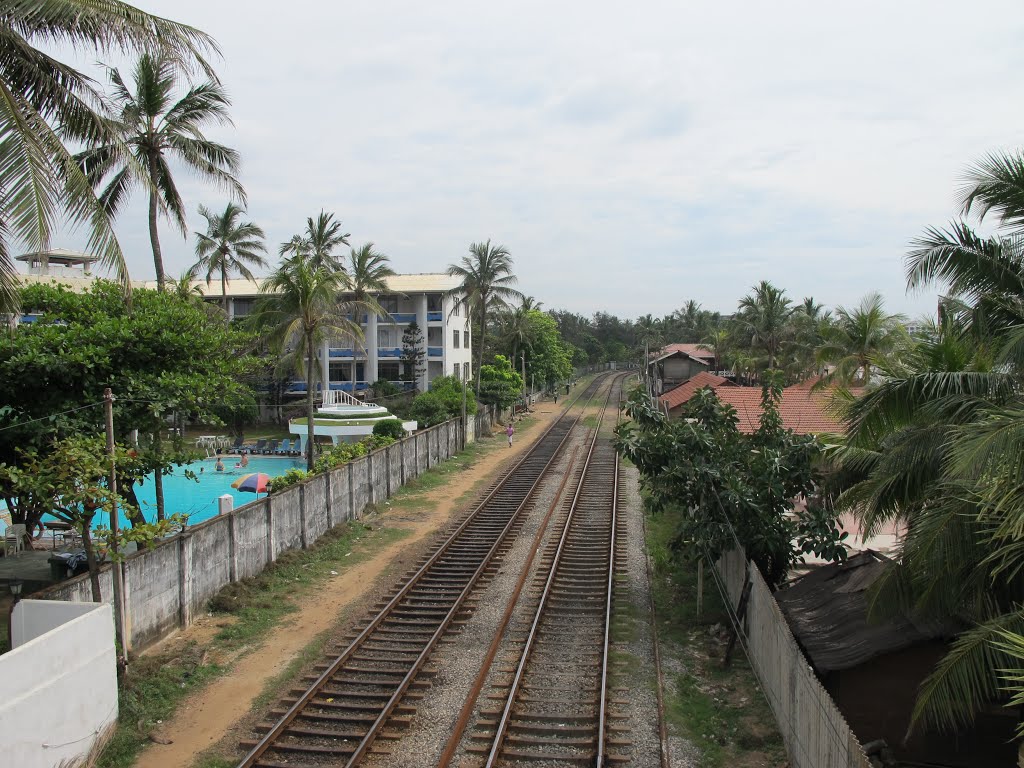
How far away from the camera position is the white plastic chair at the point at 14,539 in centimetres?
1588

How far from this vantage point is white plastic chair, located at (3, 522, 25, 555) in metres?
15.9

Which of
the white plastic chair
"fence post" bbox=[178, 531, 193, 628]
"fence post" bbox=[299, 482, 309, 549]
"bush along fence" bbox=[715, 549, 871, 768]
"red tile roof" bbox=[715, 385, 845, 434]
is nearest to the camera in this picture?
"bush along fence" bbox=[715, 549, 871, 768]

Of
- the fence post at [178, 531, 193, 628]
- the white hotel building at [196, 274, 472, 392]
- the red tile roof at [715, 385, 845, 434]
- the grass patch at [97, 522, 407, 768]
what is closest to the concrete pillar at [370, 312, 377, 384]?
the white hotel building at [196, 274, 472, 392]

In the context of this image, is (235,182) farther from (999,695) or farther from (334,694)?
(999,695)

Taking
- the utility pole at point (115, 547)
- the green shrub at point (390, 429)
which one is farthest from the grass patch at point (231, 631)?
the green shrub at point (390, 429)

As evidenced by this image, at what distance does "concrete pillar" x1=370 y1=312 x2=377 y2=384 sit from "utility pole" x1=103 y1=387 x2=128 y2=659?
132 ft

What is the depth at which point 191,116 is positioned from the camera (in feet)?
64.1

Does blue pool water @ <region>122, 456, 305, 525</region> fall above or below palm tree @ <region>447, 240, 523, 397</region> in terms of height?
below

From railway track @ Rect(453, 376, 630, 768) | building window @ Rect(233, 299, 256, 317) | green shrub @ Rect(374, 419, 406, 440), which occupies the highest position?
building window @ Rect(233, 299, 256, 317)

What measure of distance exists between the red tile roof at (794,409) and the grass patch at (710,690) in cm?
783

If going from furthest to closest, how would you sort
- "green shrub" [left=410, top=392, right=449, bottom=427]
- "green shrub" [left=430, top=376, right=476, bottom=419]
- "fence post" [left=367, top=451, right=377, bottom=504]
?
"green shrub" [left=430, top=376, right=476, bottom=419], "green shrub" [left=410, top=392, right=449, bottom=427], "fence post" [left=367, top=451, right=377, bottom=504]

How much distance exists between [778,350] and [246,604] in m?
39.2

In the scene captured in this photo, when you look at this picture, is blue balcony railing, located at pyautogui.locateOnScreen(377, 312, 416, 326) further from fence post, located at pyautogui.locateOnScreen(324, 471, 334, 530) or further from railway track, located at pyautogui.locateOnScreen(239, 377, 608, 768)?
railway track, located at pyautogui.locateOnScreen(239, 377, 608, 768)

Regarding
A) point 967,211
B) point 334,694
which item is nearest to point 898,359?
point 967,211
